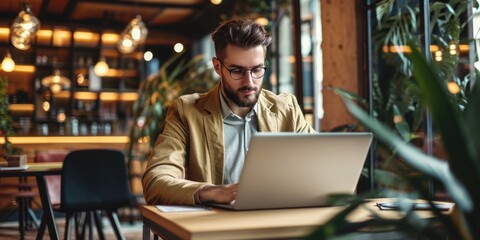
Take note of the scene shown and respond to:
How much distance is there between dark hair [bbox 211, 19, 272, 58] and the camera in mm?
2139

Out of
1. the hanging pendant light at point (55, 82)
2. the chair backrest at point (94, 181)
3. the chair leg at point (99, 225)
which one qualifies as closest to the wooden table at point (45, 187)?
the chair backrest at point (94, 181)

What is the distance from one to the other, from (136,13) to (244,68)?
9.05 m

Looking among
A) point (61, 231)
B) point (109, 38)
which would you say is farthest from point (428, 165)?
point (109, 38)

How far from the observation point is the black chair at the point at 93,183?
13.5 ft

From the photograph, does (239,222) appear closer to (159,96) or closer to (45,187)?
(45,187)

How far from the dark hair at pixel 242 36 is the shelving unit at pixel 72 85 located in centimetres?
830

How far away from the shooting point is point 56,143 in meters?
9.77

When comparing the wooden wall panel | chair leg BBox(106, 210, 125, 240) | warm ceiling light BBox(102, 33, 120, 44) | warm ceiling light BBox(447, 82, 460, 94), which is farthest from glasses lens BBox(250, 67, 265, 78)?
warm ceiling light BBox(102, 33, 120, 44)

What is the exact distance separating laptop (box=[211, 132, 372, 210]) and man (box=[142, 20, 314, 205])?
43 centimetres

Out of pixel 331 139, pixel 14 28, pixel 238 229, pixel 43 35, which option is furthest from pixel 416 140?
A: pixel 43 35

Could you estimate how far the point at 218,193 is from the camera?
68.9 inches

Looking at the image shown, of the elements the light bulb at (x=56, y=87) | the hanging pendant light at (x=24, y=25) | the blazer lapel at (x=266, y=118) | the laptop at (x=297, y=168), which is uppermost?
the hanging pendant light at (x=24, y=25)

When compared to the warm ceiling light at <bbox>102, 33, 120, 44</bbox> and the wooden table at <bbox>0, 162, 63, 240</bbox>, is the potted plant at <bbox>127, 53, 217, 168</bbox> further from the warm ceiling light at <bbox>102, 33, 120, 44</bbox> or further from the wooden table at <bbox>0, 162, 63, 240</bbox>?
the warm ceiling light at <bbox>102, 33, 120, 44</bbox>

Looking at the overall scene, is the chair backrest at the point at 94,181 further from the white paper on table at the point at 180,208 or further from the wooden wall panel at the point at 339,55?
the white paper on table at the point at 180,208
